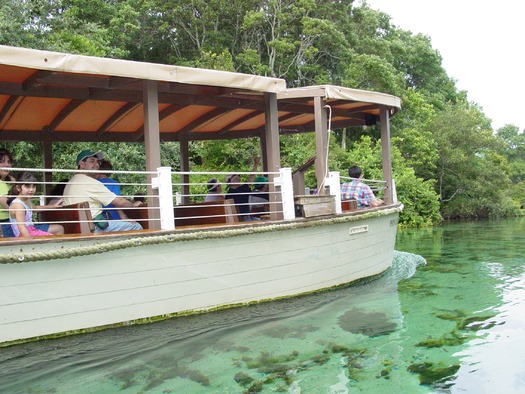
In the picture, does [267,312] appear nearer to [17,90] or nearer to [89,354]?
[89,354]

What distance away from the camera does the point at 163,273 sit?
545cm

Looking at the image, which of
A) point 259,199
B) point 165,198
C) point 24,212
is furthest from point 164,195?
point 259,199

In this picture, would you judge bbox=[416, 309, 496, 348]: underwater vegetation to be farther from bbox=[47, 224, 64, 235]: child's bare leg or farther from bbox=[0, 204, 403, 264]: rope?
bbox=[47, 224, 64, 235]: child's bare leg

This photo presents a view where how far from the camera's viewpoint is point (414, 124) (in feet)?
92.2

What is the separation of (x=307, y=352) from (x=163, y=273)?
161 cm

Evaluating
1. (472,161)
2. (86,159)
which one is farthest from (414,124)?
(86,159)

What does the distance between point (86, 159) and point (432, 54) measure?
33.3 m

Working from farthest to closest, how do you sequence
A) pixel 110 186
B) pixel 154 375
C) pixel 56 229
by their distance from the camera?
pixel 110 186, pixel 56 229, pixel 154 375

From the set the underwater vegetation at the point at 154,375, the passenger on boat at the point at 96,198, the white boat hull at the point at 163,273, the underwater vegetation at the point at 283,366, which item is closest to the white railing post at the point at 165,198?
the white boat hull at the point at 163,273

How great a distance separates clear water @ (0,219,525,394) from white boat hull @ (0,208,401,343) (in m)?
0.17

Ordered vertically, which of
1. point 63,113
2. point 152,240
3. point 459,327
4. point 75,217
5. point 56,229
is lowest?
point 459,327

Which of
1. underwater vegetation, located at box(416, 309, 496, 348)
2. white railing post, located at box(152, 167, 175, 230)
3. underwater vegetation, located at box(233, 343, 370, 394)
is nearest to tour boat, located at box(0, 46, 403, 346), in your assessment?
white railing post, located at box(152, 167, 175, 230)

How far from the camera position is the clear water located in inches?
167

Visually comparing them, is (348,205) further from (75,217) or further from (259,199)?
(75,217)
